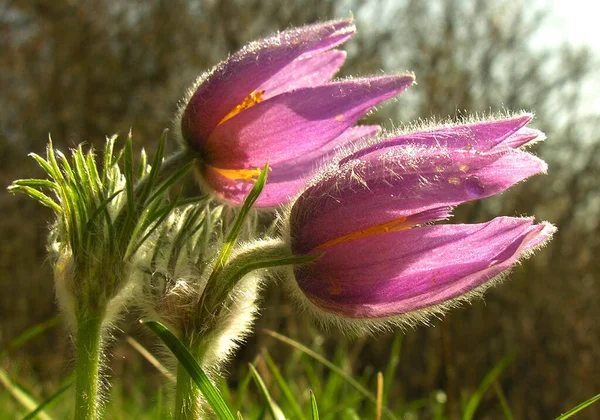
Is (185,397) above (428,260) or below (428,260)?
below

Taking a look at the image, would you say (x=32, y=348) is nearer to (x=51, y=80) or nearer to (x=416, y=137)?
(x=51, y=80)

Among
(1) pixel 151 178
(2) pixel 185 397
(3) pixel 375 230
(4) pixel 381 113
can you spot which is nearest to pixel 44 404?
(2) pixel 185 397

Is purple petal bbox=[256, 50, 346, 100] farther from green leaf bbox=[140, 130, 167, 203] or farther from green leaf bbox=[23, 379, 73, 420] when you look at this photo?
green leaf bbox=[23, 379, 73, 420]

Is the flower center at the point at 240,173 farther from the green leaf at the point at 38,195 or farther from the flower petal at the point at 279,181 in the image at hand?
the green leaf at the point at 38,195

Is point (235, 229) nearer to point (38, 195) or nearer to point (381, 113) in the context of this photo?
point (38, 195)

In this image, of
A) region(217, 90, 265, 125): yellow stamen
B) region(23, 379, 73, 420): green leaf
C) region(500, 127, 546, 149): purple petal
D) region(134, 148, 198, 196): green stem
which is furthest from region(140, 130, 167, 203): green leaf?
region(500, 127, 546, 149): purple petal

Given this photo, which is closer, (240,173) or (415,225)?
(415,225)
